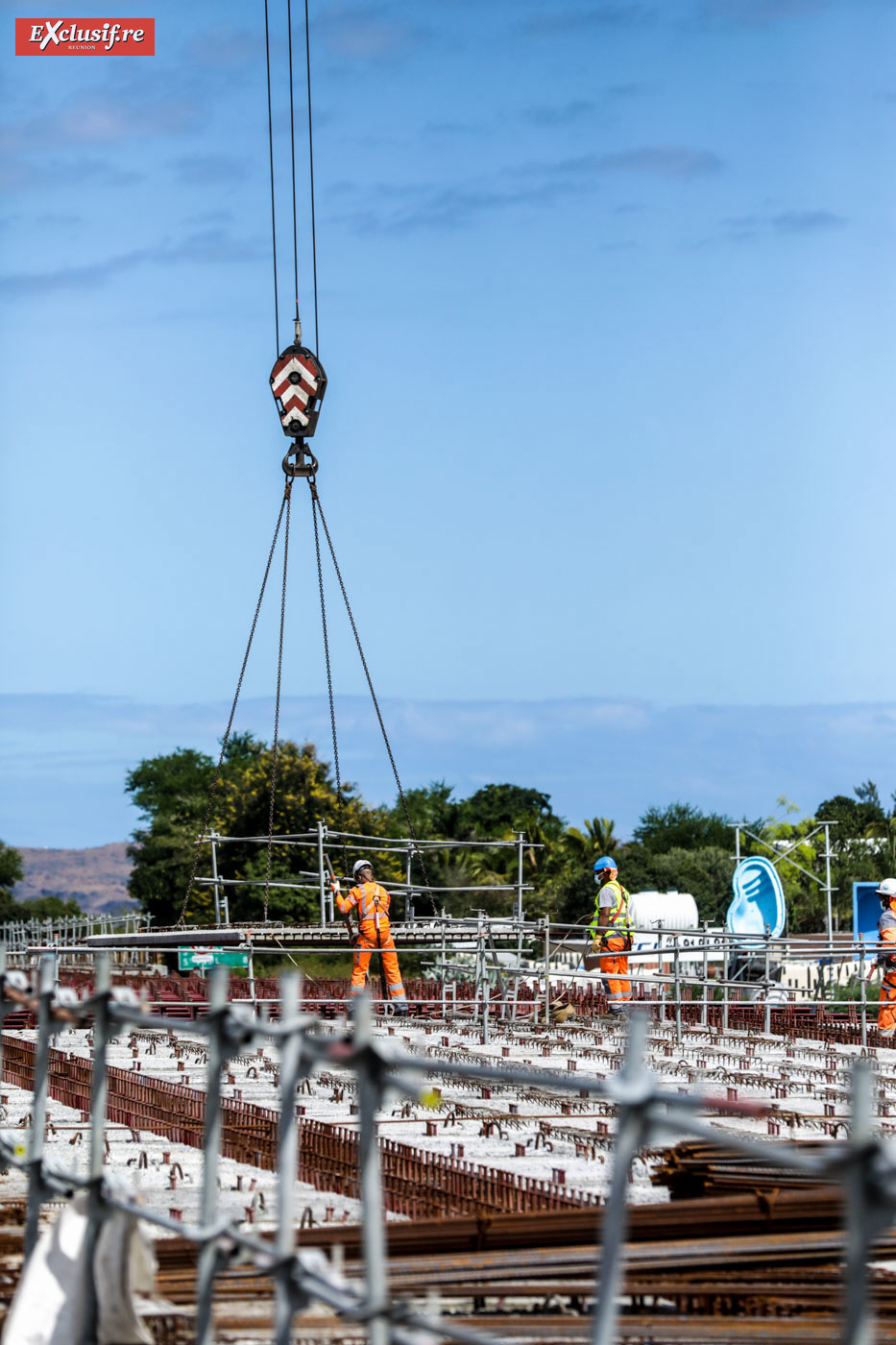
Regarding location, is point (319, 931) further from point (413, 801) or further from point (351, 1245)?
point (413, 801)

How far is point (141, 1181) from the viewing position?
909 centimetres

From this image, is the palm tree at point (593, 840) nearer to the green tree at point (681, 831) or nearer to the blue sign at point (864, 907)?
the green tree at point (681, 831)

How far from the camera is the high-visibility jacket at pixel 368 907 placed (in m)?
16.6

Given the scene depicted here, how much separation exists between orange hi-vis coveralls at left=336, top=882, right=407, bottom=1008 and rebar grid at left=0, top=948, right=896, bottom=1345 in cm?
1072

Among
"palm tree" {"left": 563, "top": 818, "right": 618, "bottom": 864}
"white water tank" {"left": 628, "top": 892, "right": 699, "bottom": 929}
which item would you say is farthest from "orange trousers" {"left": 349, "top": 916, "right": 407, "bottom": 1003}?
"palm tree" {"left": 563, "top": 818, "right": 618, "bottom": 864}

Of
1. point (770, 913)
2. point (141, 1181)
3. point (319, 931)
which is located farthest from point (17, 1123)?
point (770, 913)

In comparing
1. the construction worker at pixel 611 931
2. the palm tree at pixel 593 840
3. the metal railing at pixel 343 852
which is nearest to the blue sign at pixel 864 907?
the metal railing at pixel 343 852

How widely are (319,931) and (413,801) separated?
66448 millimetres

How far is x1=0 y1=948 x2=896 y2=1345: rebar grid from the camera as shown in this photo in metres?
3.01

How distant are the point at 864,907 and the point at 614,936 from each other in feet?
25.4

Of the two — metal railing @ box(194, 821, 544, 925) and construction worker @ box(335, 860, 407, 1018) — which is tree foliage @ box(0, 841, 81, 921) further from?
construction worker @ box(335, 860, 407, 1018)

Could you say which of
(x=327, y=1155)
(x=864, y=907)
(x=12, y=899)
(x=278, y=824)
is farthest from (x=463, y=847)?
(x=12, y=899)

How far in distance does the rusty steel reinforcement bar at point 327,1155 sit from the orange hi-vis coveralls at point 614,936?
214 inches

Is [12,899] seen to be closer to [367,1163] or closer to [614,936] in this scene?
[614,936]
